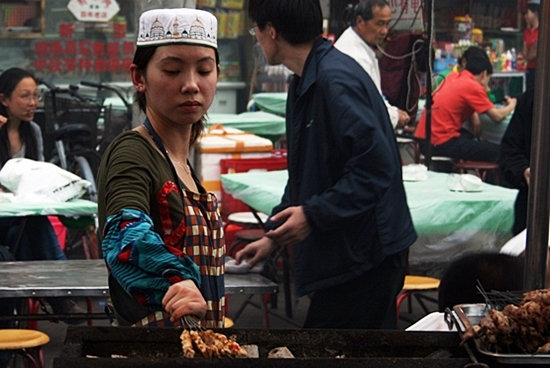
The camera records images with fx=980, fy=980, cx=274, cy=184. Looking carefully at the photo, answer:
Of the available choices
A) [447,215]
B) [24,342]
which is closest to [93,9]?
[447,215]

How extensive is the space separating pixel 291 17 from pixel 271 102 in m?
7.03

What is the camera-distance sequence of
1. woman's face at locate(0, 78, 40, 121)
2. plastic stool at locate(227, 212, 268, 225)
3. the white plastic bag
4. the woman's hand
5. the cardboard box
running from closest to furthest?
1. the woman's hand
2. the white plastic bag
3. plastic stool at locate(227, 212, 268, 225)
4. woman's face at locate(0, 78, 40, 121)
5. the cardboard box

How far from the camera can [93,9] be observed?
9977mm

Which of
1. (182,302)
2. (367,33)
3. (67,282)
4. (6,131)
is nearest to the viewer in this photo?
(182,302)

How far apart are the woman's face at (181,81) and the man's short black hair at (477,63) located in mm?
8006

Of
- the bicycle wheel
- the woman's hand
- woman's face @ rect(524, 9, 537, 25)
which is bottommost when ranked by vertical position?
the bicycle wheel

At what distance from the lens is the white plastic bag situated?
5.96 metres

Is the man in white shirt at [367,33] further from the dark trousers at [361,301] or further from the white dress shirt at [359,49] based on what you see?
the dark trousers at [361,301]

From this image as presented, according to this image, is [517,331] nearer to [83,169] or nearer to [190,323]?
[190,323]

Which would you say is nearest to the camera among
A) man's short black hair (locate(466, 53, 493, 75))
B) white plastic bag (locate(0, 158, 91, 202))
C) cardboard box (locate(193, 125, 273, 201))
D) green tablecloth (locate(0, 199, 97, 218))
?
green tablecloth (locate(0, 199, 97, 218))

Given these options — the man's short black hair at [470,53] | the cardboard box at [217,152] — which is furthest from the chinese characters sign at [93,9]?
the man's short black hair at [470,53]

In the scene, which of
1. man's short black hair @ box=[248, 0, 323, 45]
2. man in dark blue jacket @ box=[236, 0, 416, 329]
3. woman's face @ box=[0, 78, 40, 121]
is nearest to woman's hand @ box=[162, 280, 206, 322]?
man in dark blue jacket @ box=[236, 0, 416, 329]

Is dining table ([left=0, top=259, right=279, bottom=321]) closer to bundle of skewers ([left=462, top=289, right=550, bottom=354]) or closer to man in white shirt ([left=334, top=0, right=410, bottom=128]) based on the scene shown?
bundle of skewers ([left=462, top=289, right=550, bottom=354])

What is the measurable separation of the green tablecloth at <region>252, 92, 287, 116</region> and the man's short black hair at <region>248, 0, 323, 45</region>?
6726 mm
